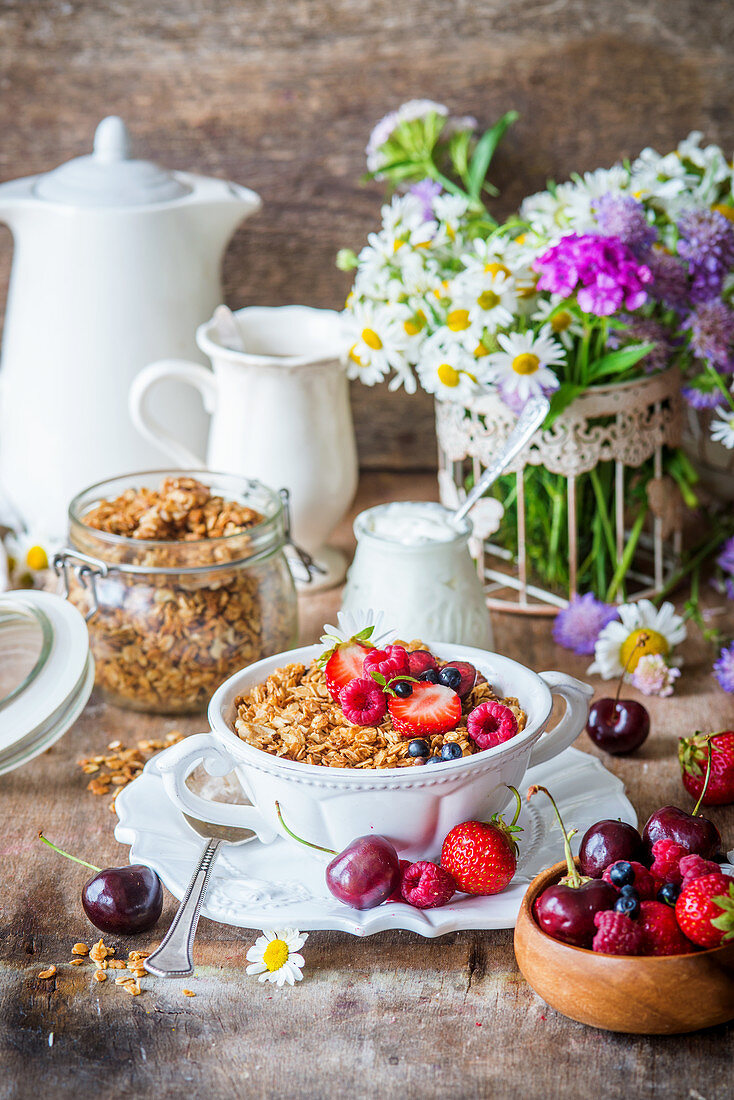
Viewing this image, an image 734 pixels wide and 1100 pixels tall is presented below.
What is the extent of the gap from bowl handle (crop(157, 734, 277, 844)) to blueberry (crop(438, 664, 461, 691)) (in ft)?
0.48

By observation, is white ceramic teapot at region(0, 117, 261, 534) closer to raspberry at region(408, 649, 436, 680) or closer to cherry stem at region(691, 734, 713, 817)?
raspberry at region(408, 649, 436, 680)

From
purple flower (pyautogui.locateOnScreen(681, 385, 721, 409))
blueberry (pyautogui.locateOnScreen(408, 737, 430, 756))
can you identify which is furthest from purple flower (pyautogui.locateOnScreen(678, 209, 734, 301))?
blueberry (pyautogui.locateOnScreen(408, 737, 430, 756))

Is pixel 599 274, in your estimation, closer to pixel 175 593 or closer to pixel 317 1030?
pixel 175 593

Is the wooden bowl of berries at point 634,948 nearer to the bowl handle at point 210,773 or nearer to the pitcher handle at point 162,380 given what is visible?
the bowl handle at point 210,773

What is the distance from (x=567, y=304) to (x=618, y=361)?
73mm

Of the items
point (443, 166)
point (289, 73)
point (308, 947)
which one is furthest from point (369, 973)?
point (289, 73)

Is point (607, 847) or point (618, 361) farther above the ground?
point (618, 361)

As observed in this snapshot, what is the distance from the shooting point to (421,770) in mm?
641

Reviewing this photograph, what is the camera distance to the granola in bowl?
679 mm

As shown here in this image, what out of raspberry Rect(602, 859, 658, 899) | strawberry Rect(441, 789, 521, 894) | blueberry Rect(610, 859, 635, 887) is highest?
blueberry Rect(610, 859, 635, 887)

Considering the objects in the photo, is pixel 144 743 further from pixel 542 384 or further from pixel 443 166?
pixel 443 166

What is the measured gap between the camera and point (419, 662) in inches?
29.2

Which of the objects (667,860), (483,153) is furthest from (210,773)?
(483,153)

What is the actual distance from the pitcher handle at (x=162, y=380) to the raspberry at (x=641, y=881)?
698 mm
